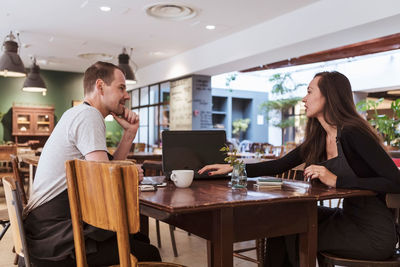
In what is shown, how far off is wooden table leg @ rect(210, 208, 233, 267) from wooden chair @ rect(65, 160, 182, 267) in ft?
0.90

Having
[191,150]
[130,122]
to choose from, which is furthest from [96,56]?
[191,150]

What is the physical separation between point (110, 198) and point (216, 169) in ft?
3.15

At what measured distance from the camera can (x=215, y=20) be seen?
6.57 meters

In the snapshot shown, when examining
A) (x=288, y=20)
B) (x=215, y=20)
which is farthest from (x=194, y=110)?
(x=288, y=20)

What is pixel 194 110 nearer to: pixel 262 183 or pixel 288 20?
pixel 288 20

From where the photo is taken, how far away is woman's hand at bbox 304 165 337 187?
176 cm

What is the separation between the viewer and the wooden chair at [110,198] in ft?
3.75

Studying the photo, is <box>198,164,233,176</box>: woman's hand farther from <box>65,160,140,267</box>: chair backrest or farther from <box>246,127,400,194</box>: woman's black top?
<box>65,160,140,267</box>: chair backrest

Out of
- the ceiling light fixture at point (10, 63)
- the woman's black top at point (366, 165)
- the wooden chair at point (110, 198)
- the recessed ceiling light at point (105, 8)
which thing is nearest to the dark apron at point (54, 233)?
the wooden chair at point (110, 198)

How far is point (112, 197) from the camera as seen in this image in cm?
115

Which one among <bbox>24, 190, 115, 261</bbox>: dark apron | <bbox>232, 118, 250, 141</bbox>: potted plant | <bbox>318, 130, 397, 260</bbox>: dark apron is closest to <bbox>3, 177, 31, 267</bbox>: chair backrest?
<bbox>24, 190, 115, 261</bbox>: dark apron

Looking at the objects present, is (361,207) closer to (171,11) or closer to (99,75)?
(99,75)

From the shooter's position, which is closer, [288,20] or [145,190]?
[145,190]

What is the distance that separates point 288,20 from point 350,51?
2.48 meters
